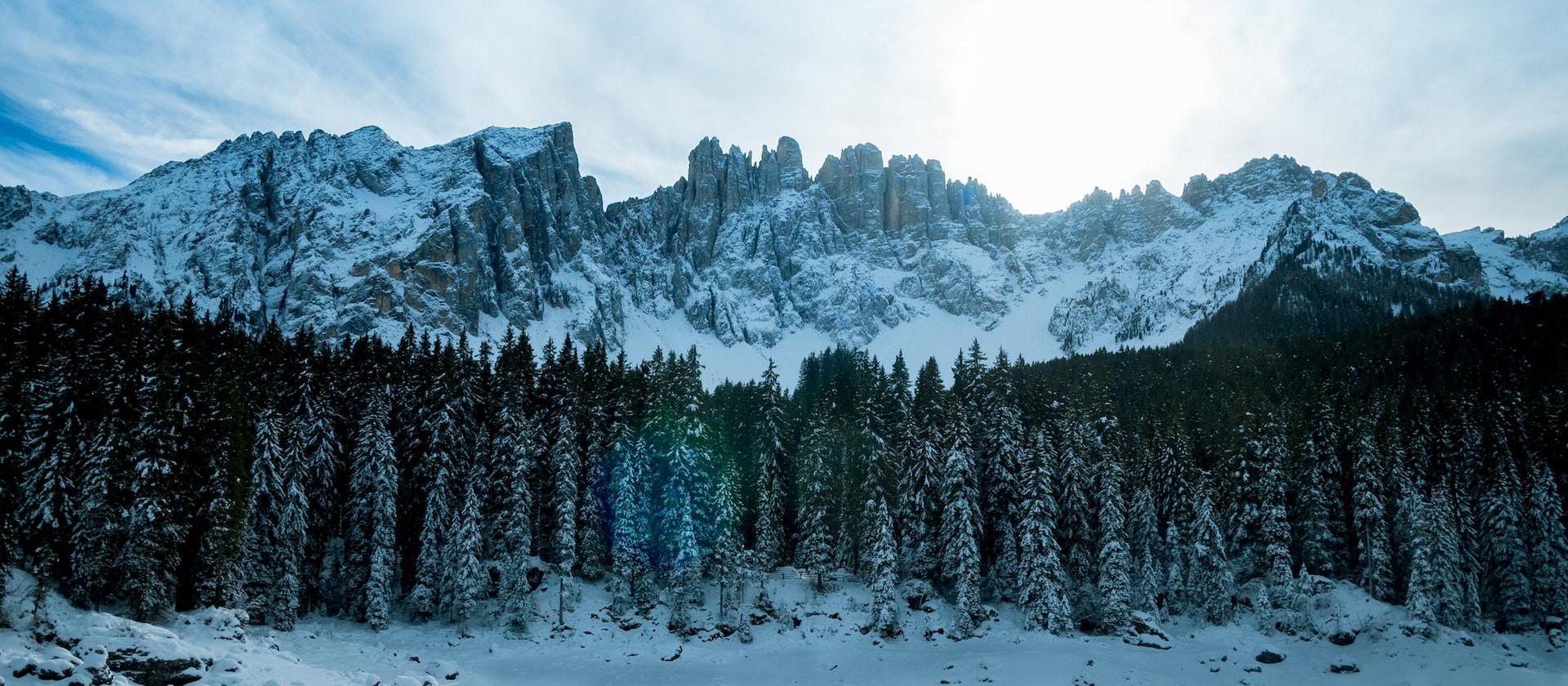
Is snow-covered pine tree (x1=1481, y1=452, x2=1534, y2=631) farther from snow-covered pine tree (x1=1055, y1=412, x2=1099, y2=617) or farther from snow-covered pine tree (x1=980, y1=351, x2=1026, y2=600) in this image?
snow-covered pine tree (x1=980, y1=351, x2=1026, y2=600)

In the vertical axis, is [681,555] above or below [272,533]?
below

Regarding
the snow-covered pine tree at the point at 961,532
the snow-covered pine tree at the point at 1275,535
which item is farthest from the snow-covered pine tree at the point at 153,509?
the snow-covered pine tree at the point at 1275,535

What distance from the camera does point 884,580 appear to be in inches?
1827

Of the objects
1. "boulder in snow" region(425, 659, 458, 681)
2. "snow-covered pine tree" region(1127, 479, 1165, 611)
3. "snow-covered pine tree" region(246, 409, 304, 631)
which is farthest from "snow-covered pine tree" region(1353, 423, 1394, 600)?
"snow-covered pine tree" region(246, 409, 304, 631)

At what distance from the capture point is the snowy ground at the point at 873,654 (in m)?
37.4

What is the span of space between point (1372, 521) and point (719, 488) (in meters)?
42.2

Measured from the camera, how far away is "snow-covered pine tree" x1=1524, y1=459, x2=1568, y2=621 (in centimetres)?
4500

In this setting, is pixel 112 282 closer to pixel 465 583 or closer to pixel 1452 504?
pixel 465 583

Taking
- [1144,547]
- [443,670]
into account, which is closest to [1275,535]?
[1144,547]

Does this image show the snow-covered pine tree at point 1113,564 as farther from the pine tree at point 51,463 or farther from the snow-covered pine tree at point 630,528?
the pine tree at point 51,463

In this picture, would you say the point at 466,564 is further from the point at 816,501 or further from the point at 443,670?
the point at 816,501

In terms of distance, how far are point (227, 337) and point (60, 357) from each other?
13.9 meters

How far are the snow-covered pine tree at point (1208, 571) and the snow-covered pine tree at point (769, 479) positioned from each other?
2747 cm

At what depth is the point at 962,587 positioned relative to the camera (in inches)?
1852
